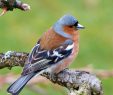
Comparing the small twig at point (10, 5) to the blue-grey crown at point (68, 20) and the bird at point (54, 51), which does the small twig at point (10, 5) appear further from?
the blue-grey crown at point (68, 20)

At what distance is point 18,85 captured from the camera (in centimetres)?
580

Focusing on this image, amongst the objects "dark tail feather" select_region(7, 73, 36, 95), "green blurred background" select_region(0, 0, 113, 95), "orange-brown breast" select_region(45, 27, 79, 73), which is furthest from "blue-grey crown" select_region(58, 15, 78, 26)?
"green blurred background" select_region(0, 0, 113, 95)

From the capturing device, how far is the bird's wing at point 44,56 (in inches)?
246

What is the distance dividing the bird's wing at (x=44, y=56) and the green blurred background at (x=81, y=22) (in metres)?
3.52

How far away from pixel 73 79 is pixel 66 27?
1.74m

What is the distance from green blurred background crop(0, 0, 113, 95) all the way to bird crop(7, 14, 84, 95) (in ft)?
11.0

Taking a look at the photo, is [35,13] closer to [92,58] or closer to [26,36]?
[26,36]

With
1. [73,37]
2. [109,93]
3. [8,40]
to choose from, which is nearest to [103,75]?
[73,37]

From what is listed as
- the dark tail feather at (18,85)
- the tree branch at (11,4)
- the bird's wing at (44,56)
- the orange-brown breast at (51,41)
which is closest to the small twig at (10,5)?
the tree branch at (11,4)

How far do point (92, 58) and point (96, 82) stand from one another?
5.87 meters

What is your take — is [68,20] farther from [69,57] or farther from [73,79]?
[73,79]

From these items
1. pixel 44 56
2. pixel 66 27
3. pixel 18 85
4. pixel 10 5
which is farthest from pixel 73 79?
pixel 66 27

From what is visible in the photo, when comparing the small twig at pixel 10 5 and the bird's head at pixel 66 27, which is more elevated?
the bird's head at pixel 66 27

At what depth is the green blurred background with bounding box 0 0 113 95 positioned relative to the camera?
11.1m
